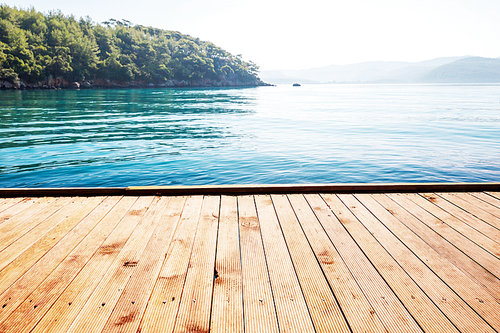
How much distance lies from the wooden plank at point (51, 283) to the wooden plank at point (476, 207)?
3.63 meters

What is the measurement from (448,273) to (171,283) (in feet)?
6.19

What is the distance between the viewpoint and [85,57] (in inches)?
2724

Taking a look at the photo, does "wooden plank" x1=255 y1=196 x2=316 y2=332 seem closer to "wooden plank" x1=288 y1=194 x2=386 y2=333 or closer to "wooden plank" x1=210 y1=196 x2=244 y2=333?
"wooden plank" x1=288 y1=194 x2=386 y2=333

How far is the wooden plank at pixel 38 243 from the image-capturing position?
84.7 inches

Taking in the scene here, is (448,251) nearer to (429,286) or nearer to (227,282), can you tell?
(429,286)

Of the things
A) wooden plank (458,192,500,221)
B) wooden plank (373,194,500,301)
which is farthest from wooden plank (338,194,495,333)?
wooden plank (458,192,500,221)

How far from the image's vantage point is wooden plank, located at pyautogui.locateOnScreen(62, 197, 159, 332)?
168 cm

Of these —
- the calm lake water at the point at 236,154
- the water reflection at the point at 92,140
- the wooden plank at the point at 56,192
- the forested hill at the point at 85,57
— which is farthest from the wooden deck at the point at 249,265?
the forested hill at the point at 85,57

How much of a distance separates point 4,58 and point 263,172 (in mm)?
63914

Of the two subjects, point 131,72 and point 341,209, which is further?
point 131,72

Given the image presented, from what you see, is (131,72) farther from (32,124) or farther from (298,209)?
(298,209)

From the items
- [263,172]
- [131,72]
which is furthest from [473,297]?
[131,72]

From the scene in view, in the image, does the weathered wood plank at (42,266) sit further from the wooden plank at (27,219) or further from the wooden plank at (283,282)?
the wooden plank at (283,282)

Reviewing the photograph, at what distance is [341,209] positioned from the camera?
3275mm
